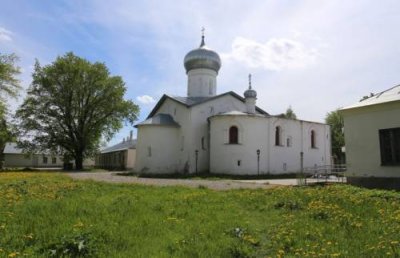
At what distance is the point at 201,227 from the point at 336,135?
59618mm

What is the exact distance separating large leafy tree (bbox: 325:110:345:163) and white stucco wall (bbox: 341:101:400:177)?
42.7 m

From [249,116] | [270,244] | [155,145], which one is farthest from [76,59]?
[270,244]

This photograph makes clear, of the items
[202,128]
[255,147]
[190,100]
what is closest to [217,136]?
[202,128]

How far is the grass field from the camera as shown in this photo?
620cm

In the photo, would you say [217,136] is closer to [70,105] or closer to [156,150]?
[156,150]

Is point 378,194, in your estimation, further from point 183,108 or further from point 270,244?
point 183,108

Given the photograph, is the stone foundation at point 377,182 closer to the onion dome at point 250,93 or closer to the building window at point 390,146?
the building window at point 390,146

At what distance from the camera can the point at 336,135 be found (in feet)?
208

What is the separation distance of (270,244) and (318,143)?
3333 cm

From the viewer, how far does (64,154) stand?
45.6 meters

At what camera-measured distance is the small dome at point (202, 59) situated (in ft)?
126

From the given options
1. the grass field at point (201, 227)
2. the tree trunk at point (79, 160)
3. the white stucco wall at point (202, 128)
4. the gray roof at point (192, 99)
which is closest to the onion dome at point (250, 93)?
the gray roof at point (192, 99)

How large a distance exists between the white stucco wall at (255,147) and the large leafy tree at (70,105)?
55.9 feet

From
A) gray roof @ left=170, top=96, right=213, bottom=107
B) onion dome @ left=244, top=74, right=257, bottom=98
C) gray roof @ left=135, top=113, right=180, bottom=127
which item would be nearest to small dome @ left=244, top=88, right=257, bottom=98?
onion dome @ left=244, top=74, right=257, bottom=98
